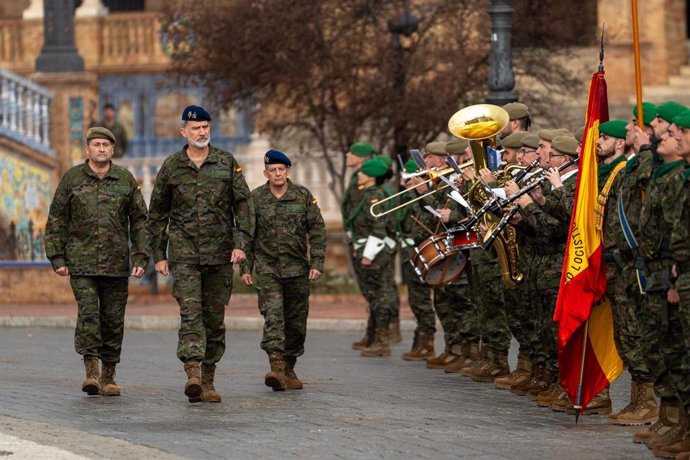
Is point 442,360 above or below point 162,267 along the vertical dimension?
below

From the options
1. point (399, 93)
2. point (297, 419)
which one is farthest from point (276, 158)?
point (399, 93)

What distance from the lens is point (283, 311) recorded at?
16047 mm

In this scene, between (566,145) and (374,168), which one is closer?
(566,145)

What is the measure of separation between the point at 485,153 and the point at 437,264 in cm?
185

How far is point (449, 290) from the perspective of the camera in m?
18.4

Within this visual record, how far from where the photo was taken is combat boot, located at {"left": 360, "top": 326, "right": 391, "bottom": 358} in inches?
771

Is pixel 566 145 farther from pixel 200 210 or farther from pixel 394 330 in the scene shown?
pixel 394 330

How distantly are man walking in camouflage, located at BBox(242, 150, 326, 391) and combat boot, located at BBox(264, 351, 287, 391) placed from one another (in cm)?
3

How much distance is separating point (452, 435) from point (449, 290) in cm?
564

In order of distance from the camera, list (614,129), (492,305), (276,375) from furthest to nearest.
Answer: (492,305)
(276,375)
(614,129)

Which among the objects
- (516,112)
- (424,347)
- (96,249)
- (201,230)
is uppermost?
(516,112)

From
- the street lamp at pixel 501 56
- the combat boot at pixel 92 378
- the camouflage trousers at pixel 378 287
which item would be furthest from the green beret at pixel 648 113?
the street lamp at pixel 501 56

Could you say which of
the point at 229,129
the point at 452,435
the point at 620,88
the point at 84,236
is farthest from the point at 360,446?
the point at 229,129

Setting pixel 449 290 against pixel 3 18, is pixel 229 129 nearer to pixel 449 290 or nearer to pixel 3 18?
pixel 3 18
